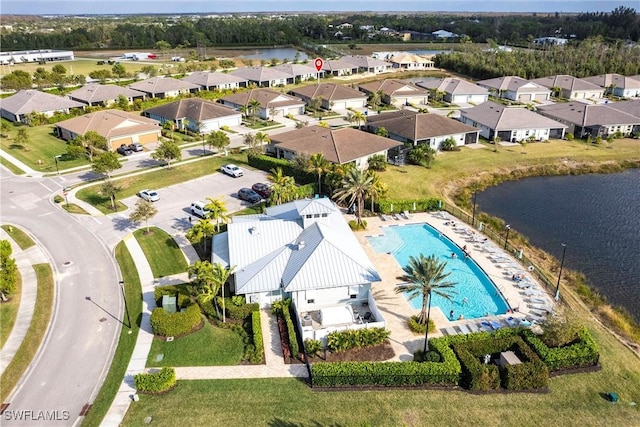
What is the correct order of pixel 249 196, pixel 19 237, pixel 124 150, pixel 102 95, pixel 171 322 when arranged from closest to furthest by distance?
pixel 171 322 → pixel 19 237 → pixel 249 196 → pixel 124 150 → pixel 102 95

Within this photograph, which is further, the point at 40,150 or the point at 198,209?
the point at 40,150

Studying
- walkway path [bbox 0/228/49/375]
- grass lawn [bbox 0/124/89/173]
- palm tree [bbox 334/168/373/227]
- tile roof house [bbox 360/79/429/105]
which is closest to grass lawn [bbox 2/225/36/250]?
walkway path [bbox 0/228/49/375]

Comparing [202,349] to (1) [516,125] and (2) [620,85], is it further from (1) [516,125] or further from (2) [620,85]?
(2) [620,85]

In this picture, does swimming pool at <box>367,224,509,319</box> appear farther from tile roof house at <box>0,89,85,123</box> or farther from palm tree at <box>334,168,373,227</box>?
tile roof house at <box>0,89,85,123</box>

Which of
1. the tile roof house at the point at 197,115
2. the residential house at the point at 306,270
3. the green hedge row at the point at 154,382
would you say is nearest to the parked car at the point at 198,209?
the residential house at the point at 306,270

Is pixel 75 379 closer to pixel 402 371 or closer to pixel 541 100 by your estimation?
pixel 402 371

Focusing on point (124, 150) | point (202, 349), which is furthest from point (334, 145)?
point (202, 349)
